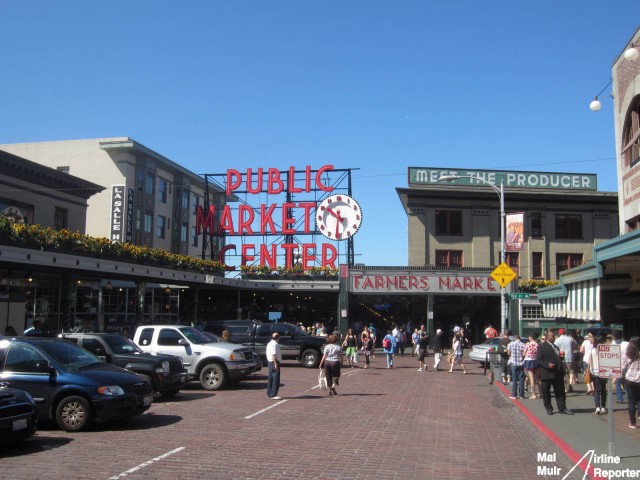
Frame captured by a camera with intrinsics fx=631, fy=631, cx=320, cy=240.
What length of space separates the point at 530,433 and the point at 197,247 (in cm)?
5301

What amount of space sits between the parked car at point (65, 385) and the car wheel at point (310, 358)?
14.7m

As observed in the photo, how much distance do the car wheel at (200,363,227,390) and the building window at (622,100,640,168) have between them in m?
14.9

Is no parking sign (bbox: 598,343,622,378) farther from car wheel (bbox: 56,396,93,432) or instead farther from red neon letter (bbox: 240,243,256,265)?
red neon letter (bbox: 240,243,256,265)

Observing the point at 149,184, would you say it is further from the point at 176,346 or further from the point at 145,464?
the point at 145,464

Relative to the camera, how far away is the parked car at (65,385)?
11250 mm

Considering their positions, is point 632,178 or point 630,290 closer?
point 630,290

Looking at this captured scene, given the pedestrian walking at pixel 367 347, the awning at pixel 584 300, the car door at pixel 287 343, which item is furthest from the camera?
the pedestrian walking at pixel 367 347

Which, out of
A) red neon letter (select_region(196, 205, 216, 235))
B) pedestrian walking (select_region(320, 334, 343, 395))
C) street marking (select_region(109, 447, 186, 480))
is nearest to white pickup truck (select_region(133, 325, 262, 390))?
pedestrian walking (select_region(320, 334, 343, 395))

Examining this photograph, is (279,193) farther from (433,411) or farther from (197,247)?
(433,411)

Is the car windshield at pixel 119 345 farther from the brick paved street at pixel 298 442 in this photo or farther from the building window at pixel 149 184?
the building window at pixel 149 184

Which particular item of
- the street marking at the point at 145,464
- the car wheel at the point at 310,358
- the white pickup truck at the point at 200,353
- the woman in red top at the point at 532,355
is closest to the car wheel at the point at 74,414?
the street marking at the point at 145,464

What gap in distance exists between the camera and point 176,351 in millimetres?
18375

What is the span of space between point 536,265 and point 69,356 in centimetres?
3788

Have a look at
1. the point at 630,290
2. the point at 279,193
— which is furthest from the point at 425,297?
the point at 630,290
